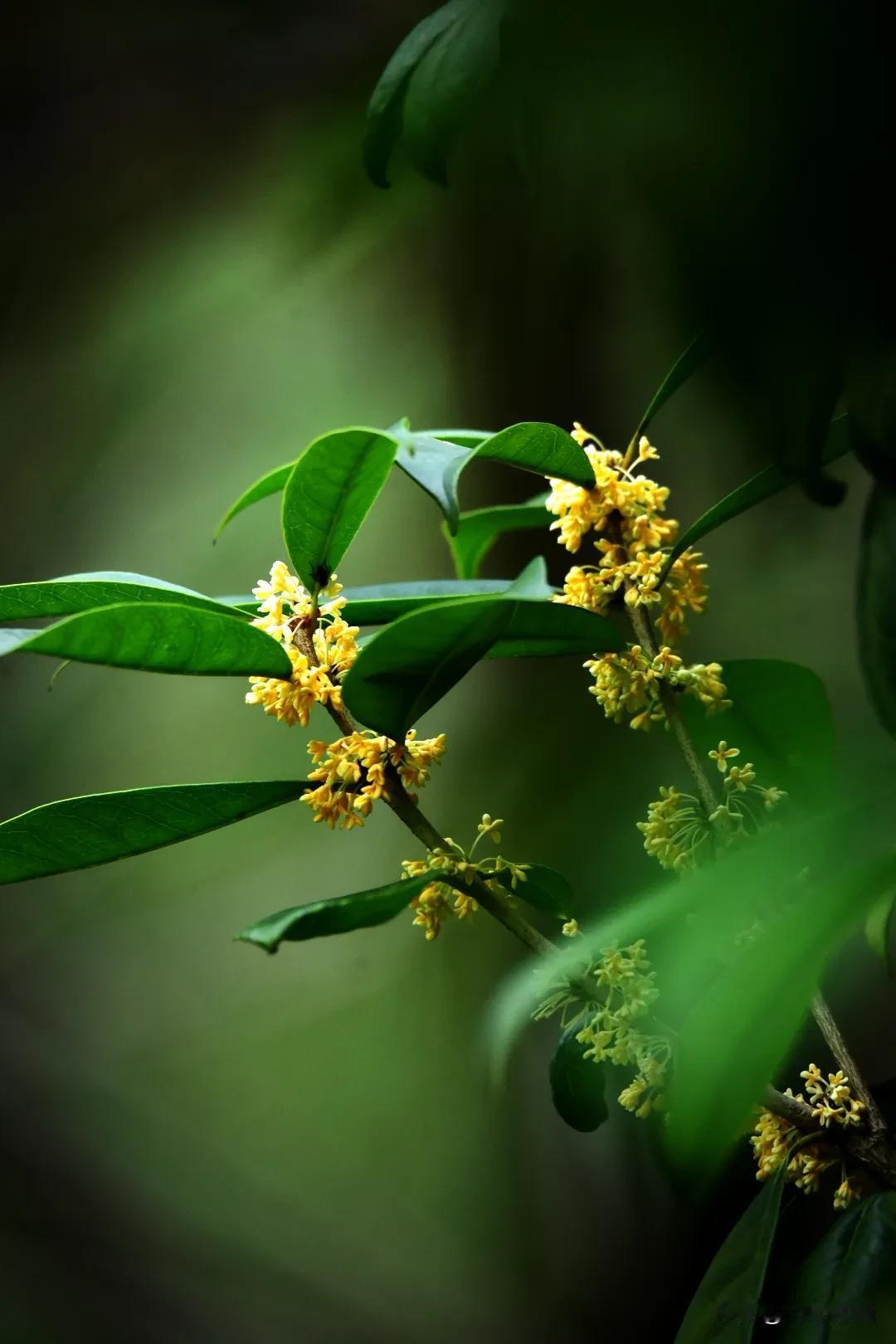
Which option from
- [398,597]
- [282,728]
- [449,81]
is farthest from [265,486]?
[282,728]

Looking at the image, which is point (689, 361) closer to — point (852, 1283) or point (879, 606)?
point (879, 606)

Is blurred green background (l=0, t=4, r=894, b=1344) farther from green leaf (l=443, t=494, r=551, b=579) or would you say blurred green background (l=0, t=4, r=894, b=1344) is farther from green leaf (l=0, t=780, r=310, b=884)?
green leaf (l=0, t=780, r=310, b=884)

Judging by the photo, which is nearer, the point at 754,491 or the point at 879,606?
the point at 879,606

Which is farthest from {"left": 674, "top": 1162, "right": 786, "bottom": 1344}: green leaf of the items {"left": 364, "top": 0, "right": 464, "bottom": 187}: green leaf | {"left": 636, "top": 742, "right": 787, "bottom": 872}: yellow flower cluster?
{"left": 364, "top": 0, "right": 464, "bottom": 187}: green leaf

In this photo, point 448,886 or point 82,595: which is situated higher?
point 82,595

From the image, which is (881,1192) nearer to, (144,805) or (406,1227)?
(144,805)

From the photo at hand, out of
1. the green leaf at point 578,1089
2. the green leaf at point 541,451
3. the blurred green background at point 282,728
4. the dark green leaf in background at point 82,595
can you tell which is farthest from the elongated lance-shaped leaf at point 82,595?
the blurred green background at point 282,728
